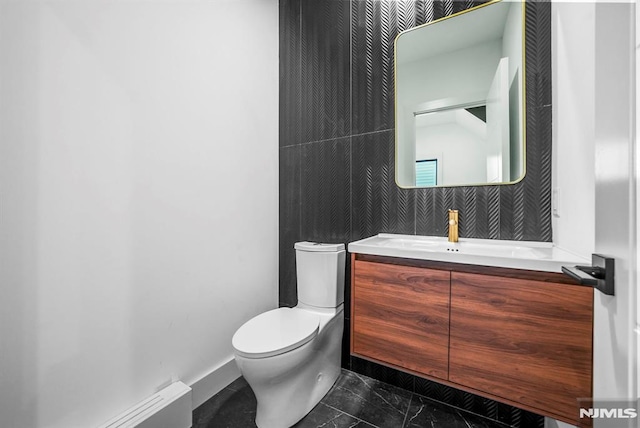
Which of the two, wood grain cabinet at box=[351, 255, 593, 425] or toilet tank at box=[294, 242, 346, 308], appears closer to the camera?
wood grain cabinet at box=[351, 255, 593, 425]

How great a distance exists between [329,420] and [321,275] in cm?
70

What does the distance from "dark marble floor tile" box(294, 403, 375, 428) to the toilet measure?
3 centimetres

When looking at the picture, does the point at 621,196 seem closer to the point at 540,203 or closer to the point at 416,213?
the point at 540,203

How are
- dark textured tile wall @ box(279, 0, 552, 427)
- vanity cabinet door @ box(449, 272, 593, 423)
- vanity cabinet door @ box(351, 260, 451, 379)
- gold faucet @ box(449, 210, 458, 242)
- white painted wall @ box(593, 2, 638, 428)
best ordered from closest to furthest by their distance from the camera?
1. white painted wall @ box(593, 2, 638, 428)
2. vanity cabinet door @ box(449, 272, 593, 423)
3. vanity cabinet door @ box(351, 260, 451, 379)
4. dark textured tile wall @ box(279, 0, 552, 427)
5. gold faucet @ box(449, 210, 458, 242)

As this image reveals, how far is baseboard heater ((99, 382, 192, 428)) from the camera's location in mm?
1121

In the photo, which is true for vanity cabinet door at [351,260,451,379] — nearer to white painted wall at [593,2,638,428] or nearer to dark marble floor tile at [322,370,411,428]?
dark marble floor tile at [322,370,411,428]

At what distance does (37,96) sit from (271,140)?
122cm

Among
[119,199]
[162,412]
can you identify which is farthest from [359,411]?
[119,199]

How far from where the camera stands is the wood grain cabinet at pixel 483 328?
0.89 m

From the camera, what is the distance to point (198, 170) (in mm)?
1502

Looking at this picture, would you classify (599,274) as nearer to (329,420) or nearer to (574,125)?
(574,125)

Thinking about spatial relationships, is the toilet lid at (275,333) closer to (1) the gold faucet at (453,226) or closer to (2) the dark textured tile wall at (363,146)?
(2) the dark textured tile wall at (363,146)

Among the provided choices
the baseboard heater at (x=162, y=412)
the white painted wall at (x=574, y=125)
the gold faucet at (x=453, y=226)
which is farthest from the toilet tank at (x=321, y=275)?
the white painted wall at (x=574, y=125)

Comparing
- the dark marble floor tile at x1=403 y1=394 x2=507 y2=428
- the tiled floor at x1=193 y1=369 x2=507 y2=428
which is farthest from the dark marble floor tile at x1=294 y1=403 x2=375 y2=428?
the dark marble floor tile at x1=403 y1=394 x2=507 y2=428
